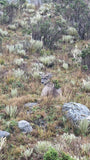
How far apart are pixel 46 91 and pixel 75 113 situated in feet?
5.02

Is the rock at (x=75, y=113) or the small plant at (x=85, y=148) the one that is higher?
the small plant at (x=85, y=148)

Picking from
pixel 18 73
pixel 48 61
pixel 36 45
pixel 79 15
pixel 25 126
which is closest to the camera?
pixel 25 126

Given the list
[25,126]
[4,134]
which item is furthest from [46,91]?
[4,134]

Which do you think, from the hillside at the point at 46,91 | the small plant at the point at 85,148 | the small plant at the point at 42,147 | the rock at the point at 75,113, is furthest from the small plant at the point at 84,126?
the small plant at the point at 42,147

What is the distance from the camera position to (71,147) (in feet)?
12.4

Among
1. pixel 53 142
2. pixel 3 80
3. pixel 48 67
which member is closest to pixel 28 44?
pixel 48 67

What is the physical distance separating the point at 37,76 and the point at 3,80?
131cm

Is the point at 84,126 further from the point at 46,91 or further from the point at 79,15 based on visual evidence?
the point at 79,15

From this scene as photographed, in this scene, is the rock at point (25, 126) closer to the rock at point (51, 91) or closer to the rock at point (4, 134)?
the rock at point (4, 134)

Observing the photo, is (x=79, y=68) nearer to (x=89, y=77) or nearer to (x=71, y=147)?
(x=89, y=77)

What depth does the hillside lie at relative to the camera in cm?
391

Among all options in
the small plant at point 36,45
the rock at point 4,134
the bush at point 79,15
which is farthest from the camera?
the bush at point 79,15

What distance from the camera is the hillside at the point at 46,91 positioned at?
391cm

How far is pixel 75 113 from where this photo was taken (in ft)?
16.4
